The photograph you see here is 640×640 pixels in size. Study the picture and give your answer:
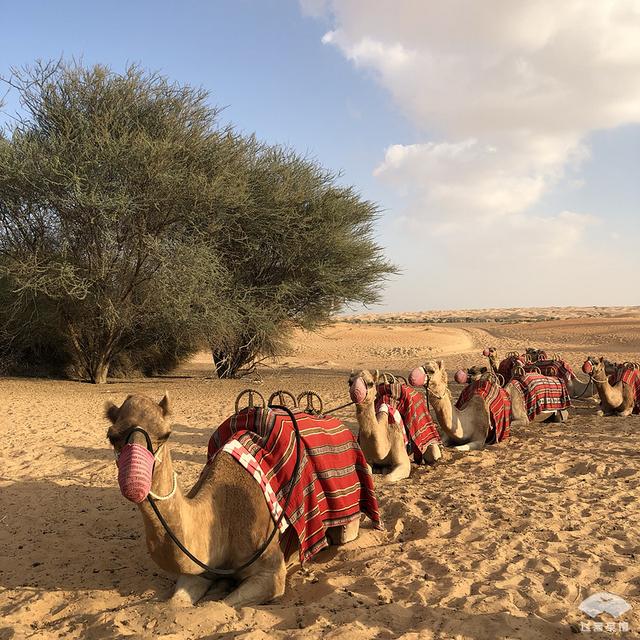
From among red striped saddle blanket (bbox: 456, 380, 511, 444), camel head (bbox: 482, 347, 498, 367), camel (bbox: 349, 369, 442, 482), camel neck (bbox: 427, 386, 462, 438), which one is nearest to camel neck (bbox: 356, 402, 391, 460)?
camel (bbox: 349, 369, 442, 482)

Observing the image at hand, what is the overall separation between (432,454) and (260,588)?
378 centimetres

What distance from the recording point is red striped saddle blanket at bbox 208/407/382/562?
12.1 feet

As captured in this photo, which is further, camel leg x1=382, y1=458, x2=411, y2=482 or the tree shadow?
camel leg x1=382, y1=458, x2=411, y2=482

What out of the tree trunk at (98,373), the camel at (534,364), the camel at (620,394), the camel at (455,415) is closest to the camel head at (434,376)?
the camel at (455,415)

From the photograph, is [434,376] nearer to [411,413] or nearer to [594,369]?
[411,413]

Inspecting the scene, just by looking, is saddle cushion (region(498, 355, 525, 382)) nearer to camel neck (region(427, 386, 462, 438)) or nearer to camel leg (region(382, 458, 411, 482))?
camel neck (region(427, 386, 462, 438))

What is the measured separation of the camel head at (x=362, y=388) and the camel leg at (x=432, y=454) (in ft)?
6.16

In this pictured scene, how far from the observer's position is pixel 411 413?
6465 millimetres

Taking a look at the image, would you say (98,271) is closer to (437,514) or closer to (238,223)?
(238,223)

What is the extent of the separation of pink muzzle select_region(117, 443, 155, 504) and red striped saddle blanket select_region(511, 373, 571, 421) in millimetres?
7531

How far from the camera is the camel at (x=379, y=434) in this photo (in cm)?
505

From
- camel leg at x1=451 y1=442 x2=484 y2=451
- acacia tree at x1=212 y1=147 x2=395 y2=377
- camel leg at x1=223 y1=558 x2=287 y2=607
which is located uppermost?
acacia tree at x1=212 y1=147 x2=395 y2=377

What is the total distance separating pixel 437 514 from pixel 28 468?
15.2ft

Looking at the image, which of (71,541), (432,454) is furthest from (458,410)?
(71,541)
